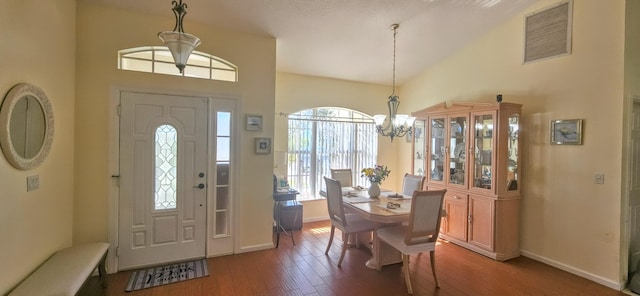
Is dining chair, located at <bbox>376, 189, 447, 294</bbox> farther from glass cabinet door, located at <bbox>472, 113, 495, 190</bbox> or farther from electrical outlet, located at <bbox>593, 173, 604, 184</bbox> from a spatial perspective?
electrical outlet, located at <bbox>593, 173, 604, 184</bbox>

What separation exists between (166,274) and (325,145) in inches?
123

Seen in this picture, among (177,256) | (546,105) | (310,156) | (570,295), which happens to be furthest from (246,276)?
(546,105)

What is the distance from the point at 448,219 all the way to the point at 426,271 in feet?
4.13

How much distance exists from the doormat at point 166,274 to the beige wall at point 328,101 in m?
2.16

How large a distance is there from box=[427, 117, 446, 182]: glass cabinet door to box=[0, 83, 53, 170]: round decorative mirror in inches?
179

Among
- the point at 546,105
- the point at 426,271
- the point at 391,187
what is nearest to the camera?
the point at 426,271

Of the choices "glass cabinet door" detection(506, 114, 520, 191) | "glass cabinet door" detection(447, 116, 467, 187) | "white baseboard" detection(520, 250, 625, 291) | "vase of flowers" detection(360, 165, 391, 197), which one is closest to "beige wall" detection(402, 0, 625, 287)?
"white baseboard" detection(520, 250, 625, 291)

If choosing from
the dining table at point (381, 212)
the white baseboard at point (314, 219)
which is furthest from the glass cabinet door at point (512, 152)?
the white baseboard at point (314, 219)

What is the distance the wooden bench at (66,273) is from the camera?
6.34 feet

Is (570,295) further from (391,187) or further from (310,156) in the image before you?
(310,156)

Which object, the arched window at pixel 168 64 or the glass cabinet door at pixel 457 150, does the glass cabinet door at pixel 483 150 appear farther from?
the arched window at pixel 168 64

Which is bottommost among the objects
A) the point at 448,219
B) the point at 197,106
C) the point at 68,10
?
the point at 448,219

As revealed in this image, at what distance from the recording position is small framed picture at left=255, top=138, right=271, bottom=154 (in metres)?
3.64

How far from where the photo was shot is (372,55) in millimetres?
4422
